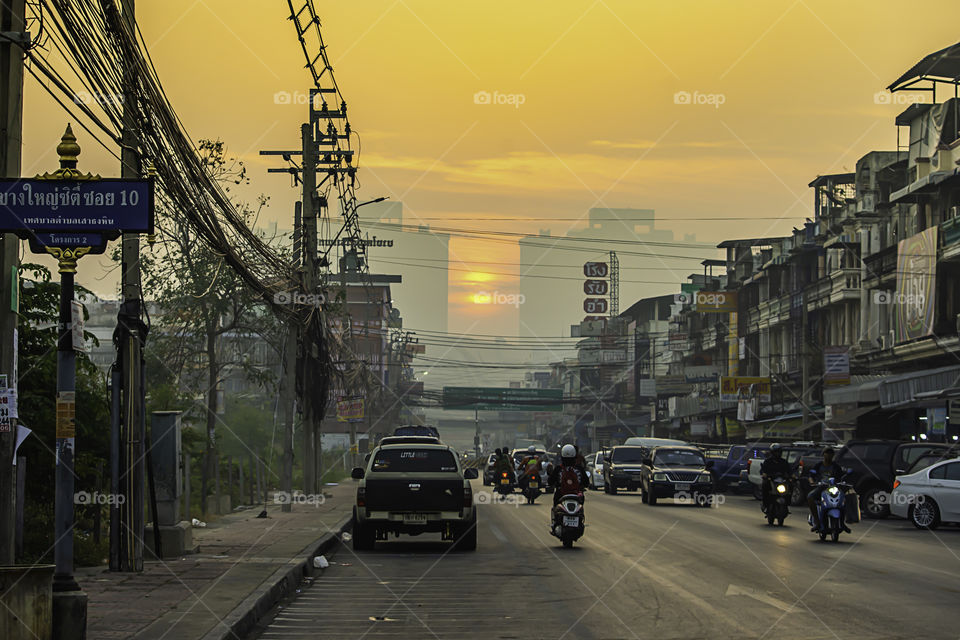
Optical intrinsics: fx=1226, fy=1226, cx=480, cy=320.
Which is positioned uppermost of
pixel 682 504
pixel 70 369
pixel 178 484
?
pixel 70 369

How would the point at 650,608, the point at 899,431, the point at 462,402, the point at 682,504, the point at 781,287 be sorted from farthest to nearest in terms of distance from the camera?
1. the point at 462,402
2. the point at 781,287
3. the point at 899,431
4. the point at 682,504
5. the point at 650,608

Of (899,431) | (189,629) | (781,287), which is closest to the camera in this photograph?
(189,629)

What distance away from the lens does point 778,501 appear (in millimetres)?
27516

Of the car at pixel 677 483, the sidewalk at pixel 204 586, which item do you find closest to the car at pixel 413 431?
the car at pixel 677 483

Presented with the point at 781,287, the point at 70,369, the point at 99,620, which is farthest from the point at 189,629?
the point at 781,287

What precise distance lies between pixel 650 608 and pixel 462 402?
10930 cm

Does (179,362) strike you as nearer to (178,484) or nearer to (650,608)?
(178,484)

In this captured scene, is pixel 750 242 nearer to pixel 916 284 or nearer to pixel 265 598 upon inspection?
pixel 916 284

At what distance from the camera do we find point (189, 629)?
10516 millimetres

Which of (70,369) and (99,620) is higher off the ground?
(70,369)

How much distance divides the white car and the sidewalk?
513 inches

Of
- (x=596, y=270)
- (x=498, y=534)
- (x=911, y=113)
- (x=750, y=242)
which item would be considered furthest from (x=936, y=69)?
(x=596, y=270)

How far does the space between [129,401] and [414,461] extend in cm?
677

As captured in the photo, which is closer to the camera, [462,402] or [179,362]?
[179,362]
